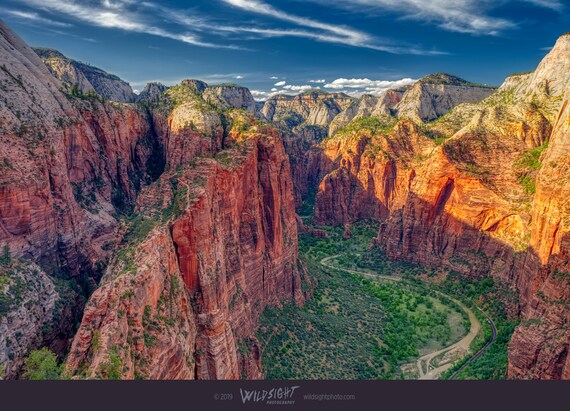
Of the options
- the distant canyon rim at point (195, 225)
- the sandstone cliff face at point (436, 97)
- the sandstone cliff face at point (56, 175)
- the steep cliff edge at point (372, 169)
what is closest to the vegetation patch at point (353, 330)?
the distant canyon rim at point (195, 225)

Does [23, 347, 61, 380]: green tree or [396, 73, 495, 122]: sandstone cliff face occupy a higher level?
[396, 73, 495, 122]: sandstone cliff face

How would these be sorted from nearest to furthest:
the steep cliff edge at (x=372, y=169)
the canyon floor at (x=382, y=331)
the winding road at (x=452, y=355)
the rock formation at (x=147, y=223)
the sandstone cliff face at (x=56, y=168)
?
1. the rock formation at (x=147, y=223)
2. the sandstone cliff face at (x=56, y=168)
3. the canyon floor at (x=382, y=331)
4. the winding road at (x=452, y=355)
5. the steep cliff edge at (x=372, y=169)

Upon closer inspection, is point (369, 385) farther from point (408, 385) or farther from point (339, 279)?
point (339, 279)

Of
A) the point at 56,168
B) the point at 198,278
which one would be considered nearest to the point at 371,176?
the point at 56,168

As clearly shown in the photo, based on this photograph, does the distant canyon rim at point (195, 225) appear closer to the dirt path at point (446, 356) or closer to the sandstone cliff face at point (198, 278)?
the sandstone cliff face at point (198, 278)

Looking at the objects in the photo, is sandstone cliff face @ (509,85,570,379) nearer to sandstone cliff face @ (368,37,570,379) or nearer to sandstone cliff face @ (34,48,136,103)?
sandstone cliff face @ (368,37,570,379)

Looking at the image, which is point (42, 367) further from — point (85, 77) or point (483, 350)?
point (85, 77)

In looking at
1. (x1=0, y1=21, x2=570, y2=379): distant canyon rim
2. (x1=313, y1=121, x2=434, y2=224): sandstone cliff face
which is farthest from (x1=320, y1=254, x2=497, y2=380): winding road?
(x1=313, y1=121, x2=434, y2=224): sandstone cliff face
